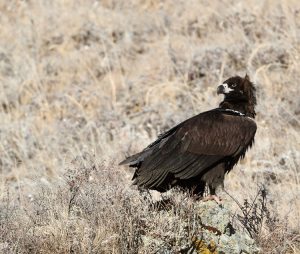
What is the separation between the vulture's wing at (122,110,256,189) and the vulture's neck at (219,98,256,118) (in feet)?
0.60

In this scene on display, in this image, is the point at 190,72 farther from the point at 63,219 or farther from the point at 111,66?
the point at 63,219

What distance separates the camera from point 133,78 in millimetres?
11141

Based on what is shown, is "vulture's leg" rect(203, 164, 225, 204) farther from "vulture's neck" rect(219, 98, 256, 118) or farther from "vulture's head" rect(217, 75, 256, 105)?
"vulture's head" rect(217, 75, 256, 105)

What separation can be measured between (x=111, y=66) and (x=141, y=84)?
984 mm

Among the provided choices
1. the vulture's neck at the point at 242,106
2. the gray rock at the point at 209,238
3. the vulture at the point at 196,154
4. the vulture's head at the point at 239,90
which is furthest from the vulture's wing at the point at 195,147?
the gray rock at the point at 209,238

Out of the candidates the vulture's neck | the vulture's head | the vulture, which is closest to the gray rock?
the vulture

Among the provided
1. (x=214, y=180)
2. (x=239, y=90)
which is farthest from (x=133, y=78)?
(x=214, y=180)

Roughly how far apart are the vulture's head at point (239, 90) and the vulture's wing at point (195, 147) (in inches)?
11.6

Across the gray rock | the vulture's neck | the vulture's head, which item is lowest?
the gray rock

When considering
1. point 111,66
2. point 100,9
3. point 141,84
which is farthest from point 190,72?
point 100,9

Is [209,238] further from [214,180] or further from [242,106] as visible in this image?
[242,106]

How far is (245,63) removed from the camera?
10602 mm

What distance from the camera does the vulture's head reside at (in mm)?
5934

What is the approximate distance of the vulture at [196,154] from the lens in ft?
17.6
